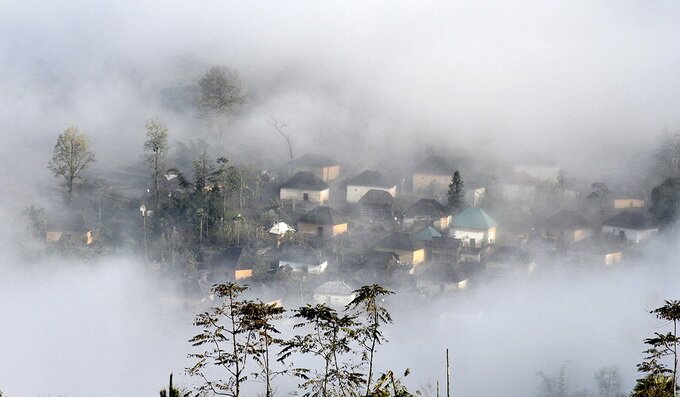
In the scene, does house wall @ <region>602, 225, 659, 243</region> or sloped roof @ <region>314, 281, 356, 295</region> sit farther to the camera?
house wall @ <region>602, 225, 659, 243</region>

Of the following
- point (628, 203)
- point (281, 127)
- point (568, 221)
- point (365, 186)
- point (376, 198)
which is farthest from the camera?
point (281, 127)

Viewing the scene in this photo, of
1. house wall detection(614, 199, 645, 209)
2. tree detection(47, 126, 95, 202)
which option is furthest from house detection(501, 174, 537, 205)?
tree detection(47, 126, 95, 202)

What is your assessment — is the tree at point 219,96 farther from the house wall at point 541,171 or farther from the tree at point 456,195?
the house wall at point 541,171

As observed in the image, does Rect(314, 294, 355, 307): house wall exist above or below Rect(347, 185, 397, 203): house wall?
below

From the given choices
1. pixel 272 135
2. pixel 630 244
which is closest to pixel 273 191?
pixel 272 135

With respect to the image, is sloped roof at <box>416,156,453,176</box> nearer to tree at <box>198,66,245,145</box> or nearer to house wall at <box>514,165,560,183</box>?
house wall at <box>514,165,560,183</box>

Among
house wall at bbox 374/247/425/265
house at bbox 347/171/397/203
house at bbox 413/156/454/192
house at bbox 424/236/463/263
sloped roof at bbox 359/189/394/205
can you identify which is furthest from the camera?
house at bbox 413/156/454/192

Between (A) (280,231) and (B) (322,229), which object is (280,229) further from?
(B) (322,229)

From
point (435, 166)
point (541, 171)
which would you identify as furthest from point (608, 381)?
point (435, 166)
